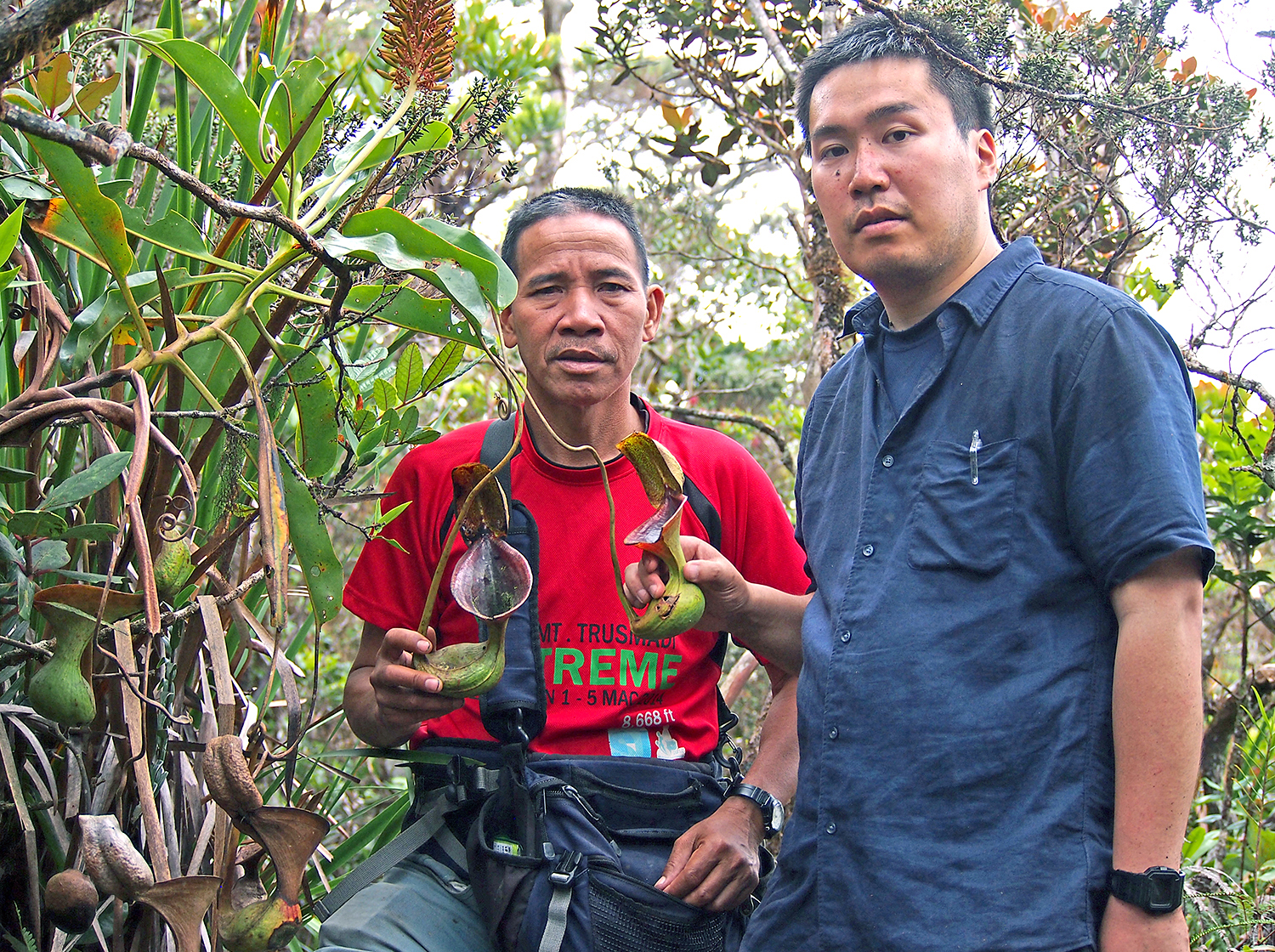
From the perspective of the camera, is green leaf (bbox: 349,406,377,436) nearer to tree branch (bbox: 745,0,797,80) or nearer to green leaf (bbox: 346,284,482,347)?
green leaf (bbox: 346,284,482,347)

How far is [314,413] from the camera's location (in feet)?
5.44

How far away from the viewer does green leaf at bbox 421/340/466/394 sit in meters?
1.90

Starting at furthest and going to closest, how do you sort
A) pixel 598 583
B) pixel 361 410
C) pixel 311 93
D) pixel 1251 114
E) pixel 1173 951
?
1. pixel 1251 114
2. pixel 598 583
3. pixel 361 410
4. pixel 311 93
5. pixel 1173 951

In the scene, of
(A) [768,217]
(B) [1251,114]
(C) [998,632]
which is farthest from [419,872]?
(A) [768,217]

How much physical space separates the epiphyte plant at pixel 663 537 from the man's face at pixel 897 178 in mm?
522

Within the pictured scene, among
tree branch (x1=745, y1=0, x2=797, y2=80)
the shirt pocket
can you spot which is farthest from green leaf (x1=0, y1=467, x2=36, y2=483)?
tree branch (x1=745, y1=0, x2=797, y2=80)

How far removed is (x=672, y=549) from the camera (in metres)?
1.69

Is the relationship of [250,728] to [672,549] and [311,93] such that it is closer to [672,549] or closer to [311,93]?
[672,549]

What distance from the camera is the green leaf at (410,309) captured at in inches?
56.2

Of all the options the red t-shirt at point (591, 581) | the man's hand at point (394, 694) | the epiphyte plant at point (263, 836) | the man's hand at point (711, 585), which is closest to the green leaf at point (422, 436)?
the red t-shirt at point (591, 581)

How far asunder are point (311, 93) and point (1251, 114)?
2.51 m

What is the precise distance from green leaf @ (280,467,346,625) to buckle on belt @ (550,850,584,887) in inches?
25.7

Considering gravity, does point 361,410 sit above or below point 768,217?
below

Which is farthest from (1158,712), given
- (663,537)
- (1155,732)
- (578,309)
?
(578,309)
